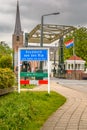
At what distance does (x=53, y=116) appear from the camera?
13758 millimetres

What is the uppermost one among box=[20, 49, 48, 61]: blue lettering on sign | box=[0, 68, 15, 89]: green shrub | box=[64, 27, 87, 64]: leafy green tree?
box=[64, 27, 87, 64]: leafy green tree

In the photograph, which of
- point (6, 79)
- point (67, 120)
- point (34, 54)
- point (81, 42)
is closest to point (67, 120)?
point (67, 120)

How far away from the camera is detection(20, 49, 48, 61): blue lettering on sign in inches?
901

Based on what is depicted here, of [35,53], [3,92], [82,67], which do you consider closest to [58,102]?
[3,92]

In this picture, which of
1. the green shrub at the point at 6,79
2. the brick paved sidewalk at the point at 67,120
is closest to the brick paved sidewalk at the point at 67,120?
the brick paved sidewalk at the point at 67,120

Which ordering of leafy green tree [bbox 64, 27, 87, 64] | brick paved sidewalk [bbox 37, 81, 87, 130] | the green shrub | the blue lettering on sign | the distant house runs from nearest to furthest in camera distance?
brick paved sidewalk [bbox 37, 81, 87, 130], the green shrub, the blue lettering on sign, the distant house, leafy green tree [bbox 64, 27, 87, 64]

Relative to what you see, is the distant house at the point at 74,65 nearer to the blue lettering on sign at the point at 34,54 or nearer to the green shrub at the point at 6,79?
the blue lettering on sign at the point at 34,54

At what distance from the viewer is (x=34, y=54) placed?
22906 mm

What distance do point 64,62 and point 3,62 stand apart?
137ft

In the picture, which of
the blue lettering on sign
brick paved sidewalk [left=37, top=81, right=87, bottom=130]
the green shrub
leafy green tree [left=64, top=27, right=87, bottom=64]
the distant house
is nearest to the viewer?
brick paved sidewalk [left=37, top=81, right=87, bottom=130]

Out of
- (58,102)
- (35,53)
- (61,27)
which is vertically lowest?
(58,102)

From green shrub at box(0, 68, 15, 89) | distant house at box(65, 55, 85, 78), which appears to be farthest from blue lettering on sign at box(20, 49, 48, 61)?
distant house at box(65, 55, 85, 78)

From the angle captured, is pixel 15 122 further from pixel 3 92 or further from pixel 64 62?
pixel 64 62

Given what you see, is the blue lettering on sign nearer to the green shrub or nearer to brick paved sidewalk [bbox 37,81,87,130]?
the green shrub
